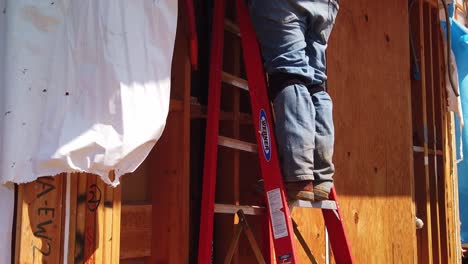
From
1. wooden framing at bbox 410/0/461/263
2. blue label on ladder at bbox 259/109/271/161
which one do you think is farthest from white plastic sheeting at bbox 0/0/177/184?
wooden framing at bbox 410/0/461/263

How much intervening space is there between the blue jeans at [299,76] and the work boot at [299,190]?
38 millimetres

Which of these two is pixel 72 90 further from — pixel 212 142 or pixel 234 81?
pixel 234 81

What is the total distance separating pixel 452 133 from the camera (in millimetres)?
5809

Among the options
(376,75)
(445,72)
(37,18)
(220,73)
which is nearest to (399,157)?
(376,75)

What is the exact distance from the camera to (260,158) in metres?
2.59

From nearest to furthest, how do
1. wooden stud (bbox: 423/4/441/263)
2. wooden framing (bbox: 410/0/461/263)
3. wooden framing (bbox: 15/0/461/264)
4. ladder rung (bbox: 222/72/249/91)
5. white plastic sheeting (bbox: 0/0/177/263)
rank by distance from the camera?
white plastic sheeting (bbox: 0/0/177/263) → wooden framing (bbox: 15/0/461/264) → ladder rung (bbox: 222/72/249/91) → wooden framing (bbox: 410/0/461/263) → wooden stud (bbox: 423/4/441/263)

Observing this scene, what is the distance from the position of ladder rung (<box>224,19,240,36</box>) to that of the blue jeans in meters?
0.34

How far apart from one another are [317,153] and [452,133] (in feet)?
12.3

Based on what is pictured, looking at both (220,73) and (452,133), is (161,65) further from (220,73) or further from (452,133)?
(452,133)

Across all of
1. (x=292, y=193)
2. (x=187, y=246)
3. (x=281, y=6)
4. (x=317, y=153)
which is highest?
(x=281, y=6)

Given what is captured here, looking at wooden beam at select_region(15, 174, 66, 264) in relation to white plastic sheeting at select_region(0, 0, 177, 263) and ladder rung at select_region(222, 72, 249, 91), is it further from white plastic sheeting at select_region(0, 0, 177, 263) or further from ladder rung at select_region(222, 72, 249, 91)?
ladder rung at select_region(222, 72, 249, 91)

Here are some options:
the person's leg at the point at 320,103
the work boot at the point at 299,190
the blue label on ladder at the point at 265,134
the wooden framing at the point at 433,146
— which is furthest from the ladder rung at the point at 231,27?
the wooden framing at the point at 433,146

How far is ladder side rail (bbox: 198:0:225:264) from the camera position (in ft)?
8.80

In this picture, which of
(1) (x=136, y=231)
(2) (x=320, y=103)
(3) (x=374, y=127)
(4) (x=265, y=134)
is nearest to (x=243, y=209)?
(4) (x=265, y=134)
